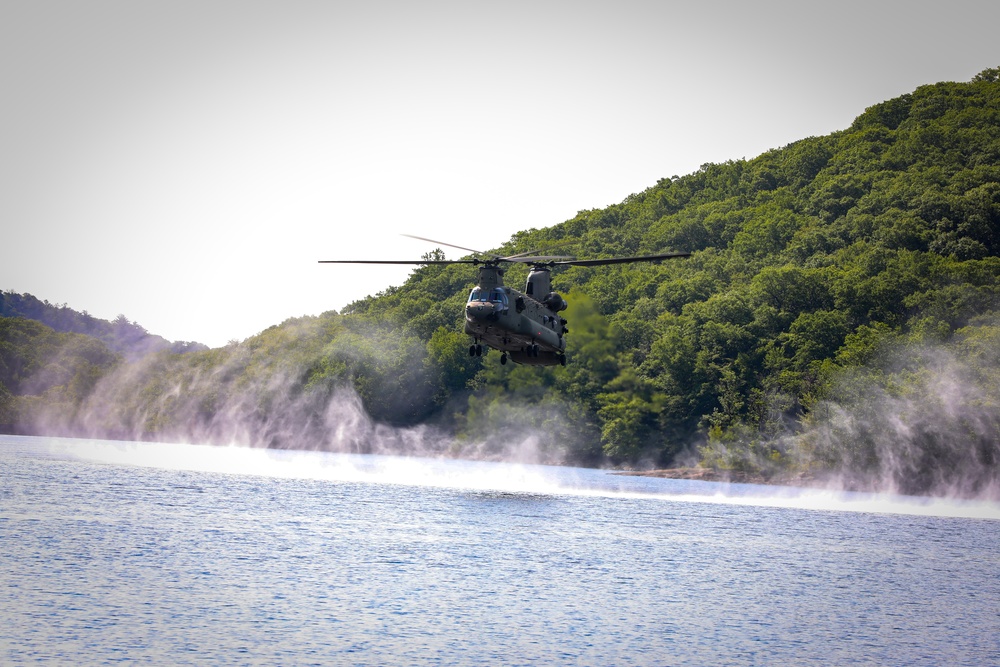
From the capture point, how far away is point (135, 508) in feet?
236

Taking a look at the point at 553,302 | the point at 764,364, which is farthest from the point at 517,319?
the point at 764,364

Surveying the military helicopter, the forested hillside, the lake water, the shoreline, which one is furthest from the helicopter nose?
the shoreline

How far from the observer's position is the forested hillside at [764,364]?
109m

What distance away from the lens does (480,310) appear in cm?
5809

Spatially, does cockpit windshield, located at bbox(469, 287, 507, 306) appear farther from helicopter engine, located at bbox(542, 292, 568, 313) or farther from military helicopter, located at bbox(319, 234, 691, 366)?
helicopter engine, located at bbox(542, 292, 568, 313)

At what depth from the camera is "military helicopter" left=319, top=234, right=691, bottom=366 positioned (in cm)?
5840

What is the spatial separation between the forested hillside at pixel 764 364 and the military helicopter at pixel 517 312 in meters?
19.5

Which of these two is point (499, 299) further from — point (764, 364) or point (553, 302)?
point (764, 364)

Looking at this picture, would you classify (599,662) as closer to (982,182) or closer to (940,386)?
(940,386)

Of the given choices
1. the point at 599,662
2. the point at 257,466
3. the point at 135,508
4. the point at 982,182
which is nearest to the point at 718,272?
the point at 982,182

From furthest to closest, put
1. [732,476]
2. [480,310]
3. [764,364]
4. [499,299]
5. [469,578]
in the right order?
[764,364] < [732,476] < [499,299] < [480,310] < [469,578]

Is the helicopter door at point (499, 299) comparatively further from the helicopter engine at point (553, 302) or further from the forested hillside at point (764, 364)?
the forested hillside at point (764, 364)

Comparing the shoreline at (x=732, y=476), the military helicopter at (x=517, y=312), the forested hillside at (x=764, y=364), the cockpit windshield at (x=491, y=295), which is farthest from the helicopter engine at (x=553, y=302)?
the shoreline at (x=732, y=476)

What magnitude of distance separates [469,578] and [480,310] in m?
13.9
